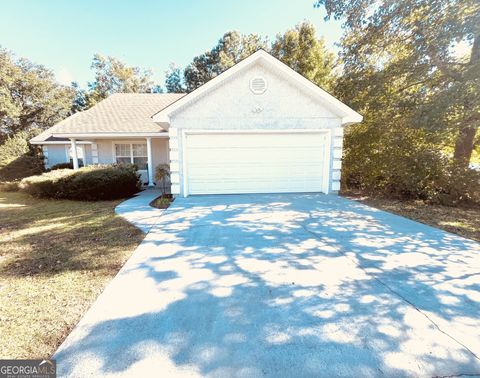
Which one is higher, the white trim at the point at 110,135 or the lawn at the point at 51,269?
the white trim at the point at 110,135

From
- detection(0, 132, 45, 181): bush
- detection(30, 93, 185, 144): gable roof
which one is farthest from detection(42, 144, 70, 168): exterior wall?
detection(30, 93, 185, 144): gable roof

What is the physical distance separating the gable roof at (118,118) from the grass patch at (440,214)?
9.12 m

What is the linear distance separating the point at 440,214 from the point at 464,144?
4.26m

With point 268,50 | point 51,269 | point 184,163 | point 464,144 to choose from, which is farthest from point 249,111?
point 268,50

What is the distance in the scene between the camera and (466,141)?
937 centimetres

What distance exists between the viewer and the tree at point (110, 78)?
30.7 metres

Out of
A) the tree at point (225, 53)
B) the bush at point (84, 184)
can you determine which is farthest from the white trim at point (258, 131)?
the tree at point (225, 53)

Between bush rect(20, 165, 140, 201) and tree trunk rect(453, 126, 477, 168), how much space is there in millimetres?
13163

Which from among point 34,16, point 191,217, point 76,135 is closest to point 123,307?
point 191,217

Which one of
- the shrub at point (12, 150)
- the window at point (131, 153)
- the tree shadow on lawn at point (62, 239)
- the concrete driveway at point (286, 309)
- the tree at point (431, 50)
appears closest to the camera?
the concrete driveway at point (286, 309)

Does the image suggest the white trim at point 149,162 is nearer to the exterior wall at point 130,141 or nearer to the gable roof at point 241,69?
the exterior wall at point 130,141

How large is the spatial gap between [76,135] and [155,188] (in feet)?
14.4

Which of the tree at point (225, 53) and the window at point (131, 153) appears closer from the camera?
the window at point (131, 153)

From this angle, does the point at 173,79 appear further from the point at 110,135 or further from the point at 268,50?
the point at 110,135
